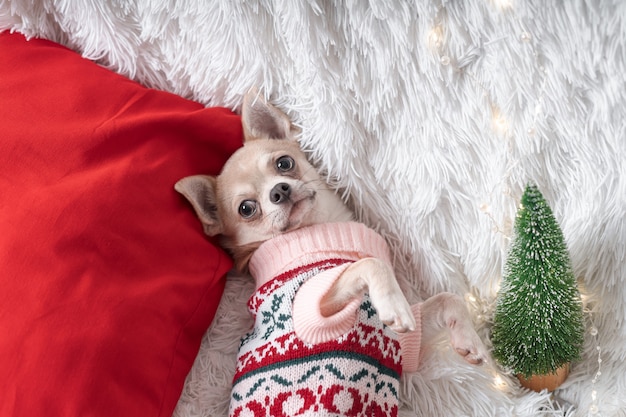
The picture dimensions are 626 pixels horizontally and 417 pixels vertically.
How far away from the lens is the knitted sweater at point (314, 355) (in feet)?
4.18

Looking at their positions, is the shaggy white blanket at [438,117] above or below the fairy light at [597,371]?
above

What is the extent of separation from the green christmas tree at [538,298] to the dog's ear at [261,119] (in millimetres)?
691

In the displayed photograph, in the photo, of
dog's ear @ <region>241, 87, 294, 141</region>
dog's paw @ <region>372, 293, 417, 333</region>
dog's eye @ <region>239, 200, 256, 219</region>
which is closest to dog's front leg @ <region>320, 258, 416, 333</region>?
dog's paw @ <region>372, 293, 417, 333</region>

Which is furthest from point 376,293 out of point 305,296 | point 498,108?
point 498,108

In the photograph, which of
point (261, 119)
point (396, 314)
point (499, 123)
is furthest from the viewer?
point (261, 119)

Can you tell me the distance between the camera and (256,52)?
A: 148 centimetres

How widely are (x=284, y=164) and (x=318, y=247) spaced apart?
253 mm

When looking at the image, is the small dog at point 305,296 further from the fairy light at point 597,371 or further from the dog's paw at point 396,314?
the fairy light at point 597,371

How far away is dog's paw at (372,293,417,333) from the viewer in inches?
47.2

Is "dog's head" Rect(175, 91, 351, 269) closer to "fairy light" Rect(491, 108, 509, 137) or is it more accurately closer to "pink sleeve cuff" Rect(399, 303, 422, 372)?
"pink sleeve cuff" Rect(399, 303, 422, 372)

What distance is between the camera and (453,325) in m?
Answer: 1.39

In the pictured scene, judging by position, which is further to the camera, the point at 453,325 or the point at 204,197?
the point at 204,197

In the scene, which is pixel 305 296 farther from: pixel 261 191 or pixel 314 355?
pixel 261 191

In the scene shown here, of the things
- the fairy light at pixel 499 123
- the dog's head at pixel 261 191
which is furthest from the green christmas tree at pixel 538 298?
the dog's head at pixel 261 191
